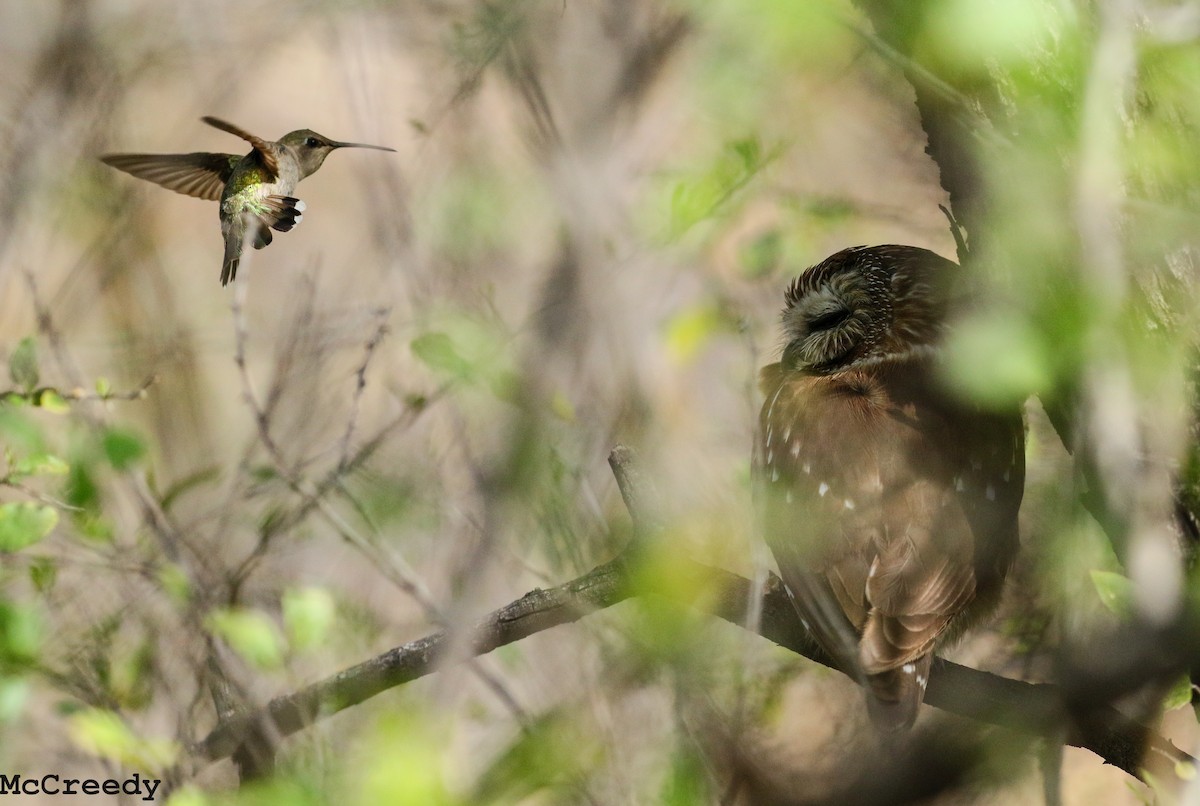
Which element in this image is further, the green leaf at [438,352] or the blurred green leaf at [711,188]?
the blurred green leaf at [711,188]

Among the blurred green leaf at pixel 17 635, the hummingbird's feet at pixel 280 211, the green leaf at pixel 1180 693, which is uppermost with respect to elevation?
the hummingbird's feet at pixel 280 211

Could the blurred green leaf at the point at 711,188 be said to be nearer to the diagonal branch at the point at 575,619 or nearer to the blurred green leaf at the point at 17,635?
the diagonal branch at the point at 575,619

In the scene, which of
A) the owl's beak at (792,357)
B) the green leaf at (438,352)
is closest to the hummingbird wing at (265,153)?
the green leaf at (438,352)

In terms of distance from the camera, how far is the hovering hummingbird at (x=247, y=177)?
2721 mm

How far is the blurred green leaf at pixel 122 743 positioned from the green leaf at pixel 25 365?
809mm

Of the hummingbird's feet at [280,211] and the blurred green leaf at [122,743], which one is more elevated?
the hummingbird's feet at [280,211]

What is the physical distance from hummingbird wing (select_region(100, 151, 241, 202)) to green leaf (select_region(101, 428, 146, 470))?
724 millimetres

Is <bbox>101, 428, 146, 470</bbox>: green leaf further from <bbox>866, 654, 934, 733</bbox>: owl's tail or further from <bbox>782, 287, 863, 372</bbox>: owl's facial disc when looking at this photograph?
<bbox>782, 287, 863, 372</bbox>: owl's facial disc

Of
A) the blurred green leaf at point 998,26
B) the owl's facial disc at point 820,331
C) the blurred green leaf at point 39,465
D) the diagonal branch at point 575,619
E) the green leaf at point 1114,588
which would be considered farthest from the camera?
the owl's facial disc at point 820,331

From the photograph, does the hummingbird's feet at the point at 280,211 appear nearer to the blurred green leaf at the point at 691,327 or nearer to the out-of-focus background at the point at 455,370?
the out-of-focus background at the point at 455,370

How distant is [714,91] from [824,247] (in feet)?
3.96

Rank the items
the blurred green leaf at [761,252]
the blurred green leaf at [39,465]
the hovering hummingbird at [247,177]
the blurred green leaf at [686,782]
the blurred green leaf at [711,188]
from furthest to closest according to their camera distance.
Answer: the blurred green leaf at [761,252] < the blurred green leaf at [711,188] < the hovering hummingbird at [247,177] < the blurred green leaf at [39,465] < the blurred green leaf at [686,782]

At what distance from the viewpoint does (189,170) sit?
113 inches

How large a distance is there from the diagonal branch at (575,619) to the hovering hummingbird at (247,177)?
1.04 meters
